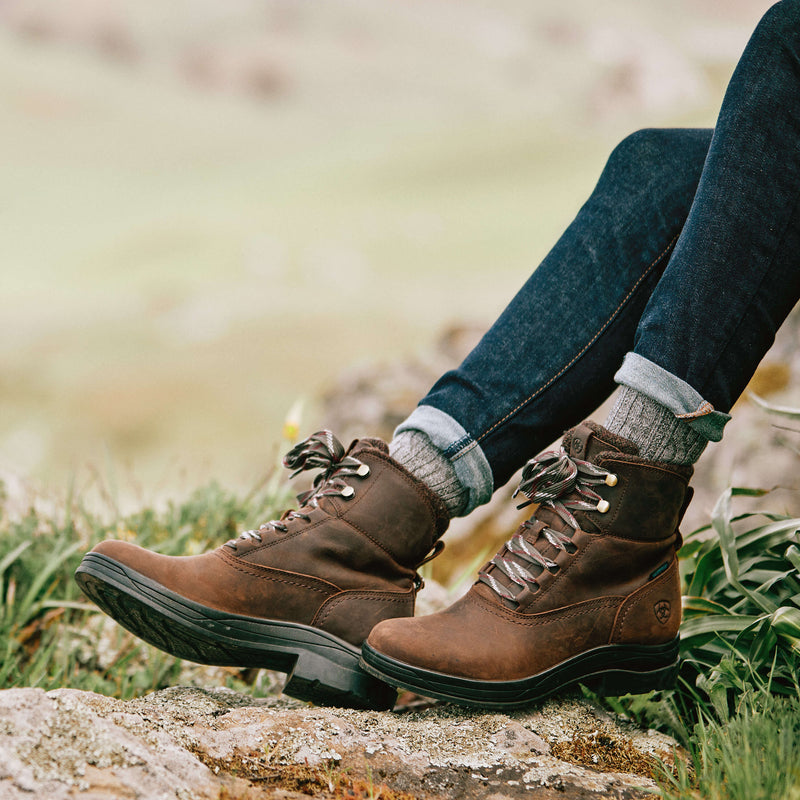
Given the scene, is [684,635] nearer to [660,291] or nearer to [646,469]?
[646,469]

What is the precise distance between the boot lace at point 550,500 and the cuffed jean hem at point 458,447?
0.38ft

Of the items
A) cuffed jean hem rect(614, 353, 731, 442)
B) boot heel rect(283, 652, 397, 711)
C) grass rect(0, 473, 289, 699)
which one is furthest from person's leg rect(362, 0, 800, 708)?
grass rect(0, 473, 289, 699)

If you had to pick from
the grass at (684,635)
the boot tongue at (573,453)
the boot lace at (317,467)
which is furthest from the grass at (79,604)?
the boot tongue at (573,453)

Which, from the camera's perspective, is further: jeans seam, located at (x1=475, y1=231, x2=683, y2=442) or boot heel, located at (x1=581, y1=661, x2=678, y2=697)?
jeans seam, located at (x1=475, y1=231, x2=683, y2=442)

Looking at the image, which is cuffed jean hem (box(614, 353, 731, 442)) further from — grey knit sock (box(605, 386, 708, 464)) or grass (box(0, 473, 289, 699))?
grass (box(0, 473, 289, 699))

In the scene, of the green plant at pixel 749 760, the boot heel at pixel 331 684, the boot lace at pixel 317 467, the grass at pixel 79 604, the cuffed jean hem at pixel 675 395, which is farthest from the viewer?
the grass at pixel 79 604

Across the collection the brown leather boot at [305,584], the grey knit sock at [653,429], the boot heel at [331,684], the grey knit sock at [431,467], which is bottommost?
the boot heel at [331,684]

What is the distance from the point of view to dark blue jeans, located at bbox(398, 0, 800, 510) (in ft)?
4.07

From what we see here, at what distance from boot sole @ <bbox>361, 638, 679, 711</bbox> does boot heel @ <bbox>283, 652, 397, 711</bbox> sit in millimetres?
73

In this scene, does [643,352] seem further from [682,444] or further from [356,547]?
[356,547]

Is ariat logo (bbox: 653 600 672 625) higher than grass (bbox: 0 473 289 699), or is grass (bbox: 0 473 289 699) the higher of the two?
ariat logo (bbox: 653 600 672 625)

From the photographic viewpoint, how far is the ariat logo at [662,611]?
4.39 ft

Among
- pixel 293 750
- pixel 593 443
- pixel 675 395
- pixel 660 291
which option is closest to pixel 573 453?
pixel 593 443

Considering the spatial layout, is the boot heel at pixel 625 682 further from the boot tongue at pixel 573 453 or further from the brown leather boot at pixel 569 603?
the boot tongue at pixel 573 453
